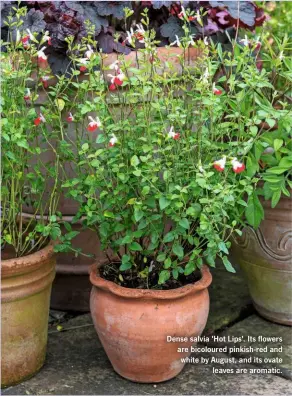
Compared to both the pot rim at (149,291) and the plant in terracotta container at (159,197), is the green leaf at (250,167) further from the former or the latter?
the pot rim at (149,291)

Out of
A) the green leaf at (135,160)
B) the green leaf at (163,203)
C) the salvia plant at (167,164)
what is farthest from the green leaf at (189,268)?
the green leaf at (135,160)

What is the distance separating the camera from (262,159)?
7.84ft

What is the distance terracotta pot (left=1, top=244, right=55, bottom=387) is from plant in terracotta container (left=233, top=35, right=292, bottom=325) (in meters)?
0.82

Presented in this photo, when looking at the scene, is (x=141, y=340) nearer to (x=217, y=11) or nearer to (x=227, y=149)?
(x=227, y=149)

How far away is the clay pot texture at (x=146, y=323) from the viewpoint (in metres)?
2.12

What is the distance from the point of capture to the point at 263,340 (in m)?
2.60

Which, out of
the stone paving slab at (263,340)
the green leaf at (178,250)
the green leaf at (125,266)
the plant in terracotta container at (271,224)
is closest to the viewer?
the green leaf at (178,250)

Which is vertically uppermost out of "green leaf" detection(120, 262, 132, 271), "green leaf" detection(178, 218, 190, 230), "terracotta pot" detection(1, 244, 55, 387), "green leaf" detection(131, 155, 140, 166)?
"green leaf" detection(131, 155, 140, 166)

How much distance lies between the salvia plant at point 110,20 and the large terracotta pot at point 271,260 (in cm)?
78

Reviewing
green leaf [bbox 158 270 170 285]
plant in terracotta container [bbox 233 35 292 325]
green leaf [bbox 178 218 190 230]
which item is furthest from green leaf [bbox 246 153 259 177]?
green leaf [bbox 158 270 170 285]

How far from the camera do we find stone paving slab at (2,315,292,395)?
2209mm

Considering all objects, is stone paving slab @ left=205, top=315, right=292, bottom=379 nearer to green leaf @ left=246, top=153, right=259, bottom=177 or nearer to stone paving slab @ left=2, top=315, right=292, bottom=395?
stone paving slab @ left=2, top=315, right=292, bottom=395

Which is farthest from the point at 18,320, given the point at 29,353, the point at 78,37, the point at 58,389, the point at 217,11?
the point at 217,11

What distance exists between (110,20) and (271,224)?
116 centimetres
